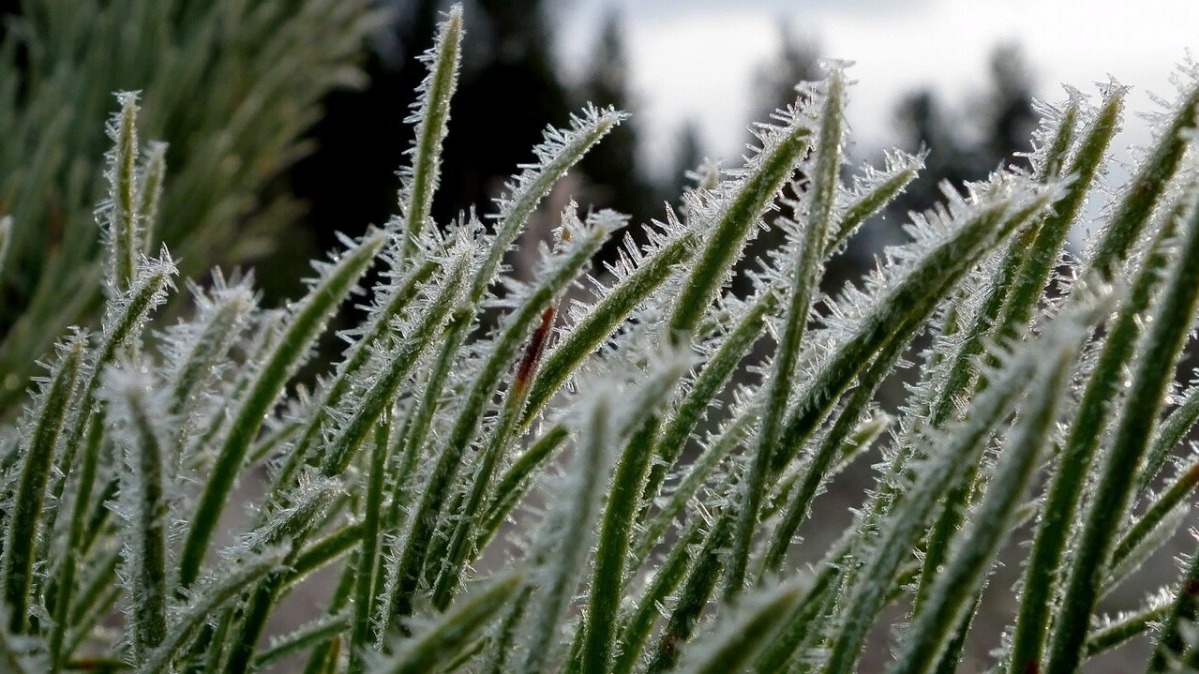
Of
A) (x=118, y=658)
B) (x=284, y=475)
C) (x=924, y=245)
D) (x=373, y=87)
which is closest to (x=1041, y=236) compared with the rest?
(x=924, y=245)

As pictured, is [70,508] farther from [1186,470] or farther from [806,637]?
[1186,470]

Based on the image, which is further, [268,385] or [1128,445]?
[268,385]

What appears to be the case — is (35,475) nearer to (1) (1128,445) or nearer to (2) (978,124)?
(1) (1128,445)

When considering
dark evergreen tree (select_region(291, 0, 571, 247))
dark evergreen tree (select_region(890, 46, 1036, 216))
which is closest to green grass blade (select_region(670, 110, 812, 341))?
dark evergreen tree (select_region(291, 0, 571, 247))

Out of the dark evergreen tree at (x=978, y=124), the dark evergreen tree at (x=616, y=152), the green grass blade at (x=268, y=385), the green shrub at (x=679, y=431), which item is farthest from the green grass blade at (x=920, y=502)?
the dark evergreen tree at (x=978, y=124)

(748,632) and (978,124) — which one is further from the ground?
(978,124)

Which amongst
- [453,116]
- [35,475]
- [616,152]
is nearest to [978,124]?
[616,152]

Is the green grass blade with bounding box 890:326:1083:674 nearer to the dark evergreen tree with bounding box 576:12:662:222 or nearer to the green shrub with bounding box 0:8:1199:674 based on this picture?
the green shrub with bounding box 0:8:1199:674

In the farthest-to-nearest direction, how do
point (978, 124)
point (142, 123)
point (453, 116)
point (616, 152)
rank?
point (978, 124) → point (616, 152) → point (453, 116) → point (142, 123)
